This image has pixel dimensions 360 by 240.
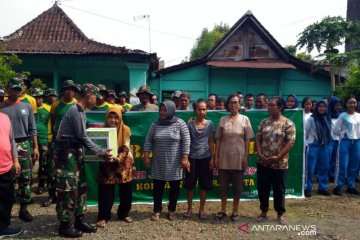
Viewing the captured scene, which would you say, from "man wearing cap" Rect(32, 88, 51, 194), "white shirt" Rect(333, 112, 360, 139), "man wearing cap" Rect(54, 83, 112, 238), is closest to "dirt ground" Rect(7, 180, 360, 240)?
"man wearing cap" Rect(54, 83, 112, 238)

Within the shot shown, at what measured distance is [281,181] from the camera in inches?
180

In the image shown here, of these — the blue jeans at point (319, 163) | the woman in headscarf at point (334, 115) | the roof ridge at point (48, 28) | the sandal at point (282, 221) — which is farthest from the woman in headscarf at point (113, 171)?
the roof ridge at point (48, 28)

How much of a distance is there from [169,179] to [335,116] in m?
3.85

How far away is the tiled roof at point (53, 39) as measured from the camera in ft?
37.6

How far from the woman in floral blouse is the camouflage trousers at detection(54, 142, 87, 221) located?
245cm

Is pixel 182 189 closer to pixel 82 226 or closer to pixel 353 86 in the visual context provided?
pixel 82 226

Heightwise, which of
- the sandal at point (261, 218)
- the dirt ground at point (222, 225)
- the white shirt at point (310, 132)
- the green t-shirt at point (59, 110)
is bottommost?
the dirt ground at point (222, 225)

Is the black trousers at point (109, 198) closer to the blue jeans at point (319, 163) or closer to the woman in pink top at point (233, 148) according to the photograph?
the woman in pink top at point (233, 148)

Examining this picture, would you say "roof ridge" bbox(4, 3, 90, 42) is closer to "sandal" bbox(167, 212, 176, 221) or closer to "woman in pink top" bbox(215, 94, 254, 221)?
"woman in pink top" bbox(215, 94, 254, 221)

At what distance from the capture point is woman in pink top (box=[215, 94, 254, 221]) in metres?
4.66

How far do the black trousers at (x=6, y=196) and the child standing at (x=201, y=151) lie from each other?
226 cm

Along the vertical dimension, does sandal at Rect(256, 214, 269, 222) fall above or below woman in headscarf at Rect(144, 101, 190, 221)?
below

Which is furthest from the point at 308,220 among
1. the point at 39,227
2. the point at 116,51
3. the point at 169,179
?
the point at 116,51

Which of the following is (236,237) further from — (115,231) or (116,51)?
(116,51)
